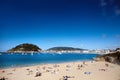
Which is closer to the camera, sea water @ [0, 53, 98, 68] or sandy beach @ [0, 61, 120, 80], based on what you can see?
sandy beach @ [0, 61, 120, 80]

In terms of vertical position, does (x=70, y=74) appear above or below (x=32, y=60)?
below

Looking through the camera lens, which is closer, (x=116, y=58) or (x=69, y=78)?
(x=69, y=78)

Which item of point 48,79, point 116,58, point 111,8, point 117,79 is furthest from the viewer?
point 116,58

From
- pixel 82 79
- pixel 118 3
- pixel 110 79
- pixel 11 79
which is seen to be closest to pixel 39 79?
pixel 11 79

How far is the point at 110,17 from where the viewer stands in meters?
6.47

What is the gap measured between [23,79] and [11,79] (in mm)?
404

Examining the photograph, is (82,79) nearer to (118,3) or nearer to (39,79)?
(39,79)

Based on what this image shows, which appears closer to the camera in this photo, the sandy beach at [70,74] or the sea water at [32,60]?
the sandy beach at [70,74]

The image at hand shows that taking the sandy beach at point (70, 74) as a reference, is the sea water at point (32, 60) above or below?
above

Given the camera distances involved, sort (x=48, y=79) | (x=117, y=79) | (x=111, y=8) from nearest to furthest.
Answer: (x=117, y=79) → (x=48, y=79) → (x=111, y=8)

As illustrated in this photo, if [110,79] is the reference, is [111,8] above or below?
above

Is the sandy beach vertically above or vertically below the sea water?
below

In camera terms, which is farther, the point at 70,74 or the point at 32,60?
the point at 32,60

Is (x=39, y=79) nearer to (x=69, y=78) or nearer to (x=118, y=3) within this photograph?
(x=69, y=78)
